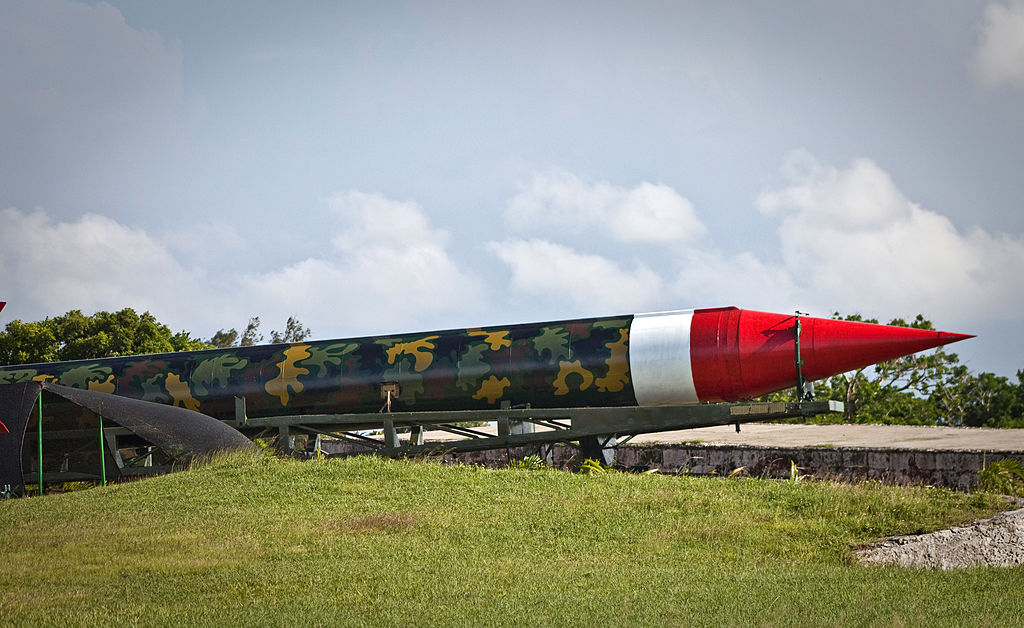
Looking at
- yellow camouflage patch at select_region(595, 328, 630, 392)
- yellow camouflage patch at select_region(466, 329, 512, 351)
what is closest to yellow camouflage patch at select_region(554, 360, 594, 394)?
yellow camouflage patch at select_region(595, 328, 630, 392)

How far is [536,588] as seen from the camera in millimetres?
6781

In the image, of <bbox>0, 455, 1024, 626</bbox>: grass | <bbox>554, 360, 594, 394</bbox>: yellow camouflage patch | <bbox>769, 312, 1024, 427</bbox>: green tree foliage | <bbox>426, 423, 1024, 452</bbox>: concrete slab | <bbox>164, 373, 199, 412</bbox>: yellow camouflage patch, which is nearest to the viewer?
<bbox>0, 455, 1024, 626</bbox>: grass

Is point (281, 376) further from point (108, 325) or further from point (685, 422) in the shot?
point (108, 325)

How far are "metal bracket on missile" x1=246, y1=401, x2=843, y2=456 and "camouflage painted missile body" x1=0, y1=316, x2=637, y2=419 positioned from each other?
0.29 meters

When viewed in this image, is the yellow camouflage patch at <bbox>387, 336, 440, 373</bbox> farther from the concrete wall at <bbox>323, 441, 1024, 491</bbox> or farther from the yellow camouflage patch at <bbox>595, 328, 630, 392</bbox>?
the yellow camouflage patch at <bbox>595, 328, 630, 392</bbox>

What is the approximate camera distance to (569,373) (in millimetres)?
13852

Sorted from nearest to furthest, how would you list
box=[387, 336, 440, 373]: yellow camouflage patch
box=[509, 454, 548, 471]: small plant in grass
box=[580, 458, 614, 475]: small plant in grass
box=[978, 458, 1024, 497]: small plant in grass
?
box=[978, 458, 1024, 497]: small plant in grass
box=[580, 458, 614, 475]: small plant in grass
box=[509, 454, 548, 471]: small plant in grass
box=[387, 336, 440, 373]: yellow camouflage patch

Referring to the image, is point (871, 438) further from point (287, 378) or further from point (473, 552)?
point (473, 552)

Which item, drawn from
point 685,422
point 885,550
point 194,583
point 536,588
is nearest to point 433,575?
point 536,588

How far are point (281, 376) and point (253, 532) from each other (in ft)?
22.6

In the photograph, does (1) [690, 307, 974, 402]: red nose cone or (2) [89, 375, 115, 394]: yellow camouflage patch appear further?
(2) [89, 375, 115, 394]: yellow camouflage patch

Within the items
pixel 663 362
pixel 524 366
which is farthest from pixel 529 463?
pixel 663 362

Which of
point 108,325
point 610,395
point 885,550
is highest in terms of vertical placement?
point 108,325

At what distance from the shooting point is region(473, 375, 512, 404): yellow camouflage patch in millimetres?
14266
